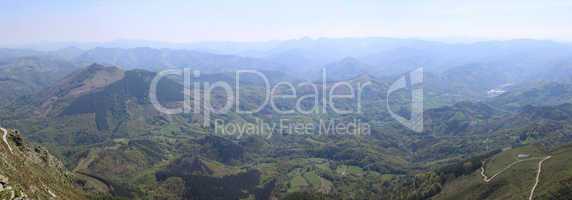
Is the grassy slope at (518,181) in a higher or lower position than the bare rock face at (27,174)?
lower

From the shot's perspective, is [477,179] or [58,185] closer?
[58,185]

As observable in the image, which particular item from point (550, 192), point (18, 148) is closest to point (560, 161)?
point (550, 192)

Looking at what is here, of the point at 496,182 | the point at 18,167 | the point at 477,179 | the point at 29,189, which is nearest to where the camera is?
the point at 29,189

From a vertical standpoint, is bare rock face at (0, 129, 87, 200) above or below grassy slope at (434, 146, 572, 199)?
above

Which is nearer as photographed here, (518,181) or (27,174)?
(27,174)

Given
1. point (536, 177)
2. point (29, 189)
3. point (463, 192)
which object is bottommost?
point (463, 192)

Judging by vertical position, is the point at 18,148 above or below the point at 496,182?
above

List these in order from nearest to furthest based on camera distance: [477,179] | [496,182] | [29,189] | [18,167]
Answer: [29,189] < [18,167] < [496,182] < [477,179]

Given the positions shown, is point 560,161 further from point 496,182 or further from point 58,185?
point 58,185

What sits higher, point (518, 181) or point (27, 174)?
point (27, 174)

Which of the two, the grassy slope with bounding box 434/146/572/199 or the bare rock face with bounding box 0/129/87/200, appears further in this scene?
the grassy slope with bounding box 434/146/572/199

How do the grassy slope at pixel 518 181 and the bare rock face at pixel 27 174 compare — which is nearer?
the bare rock face at pixel 27 174
